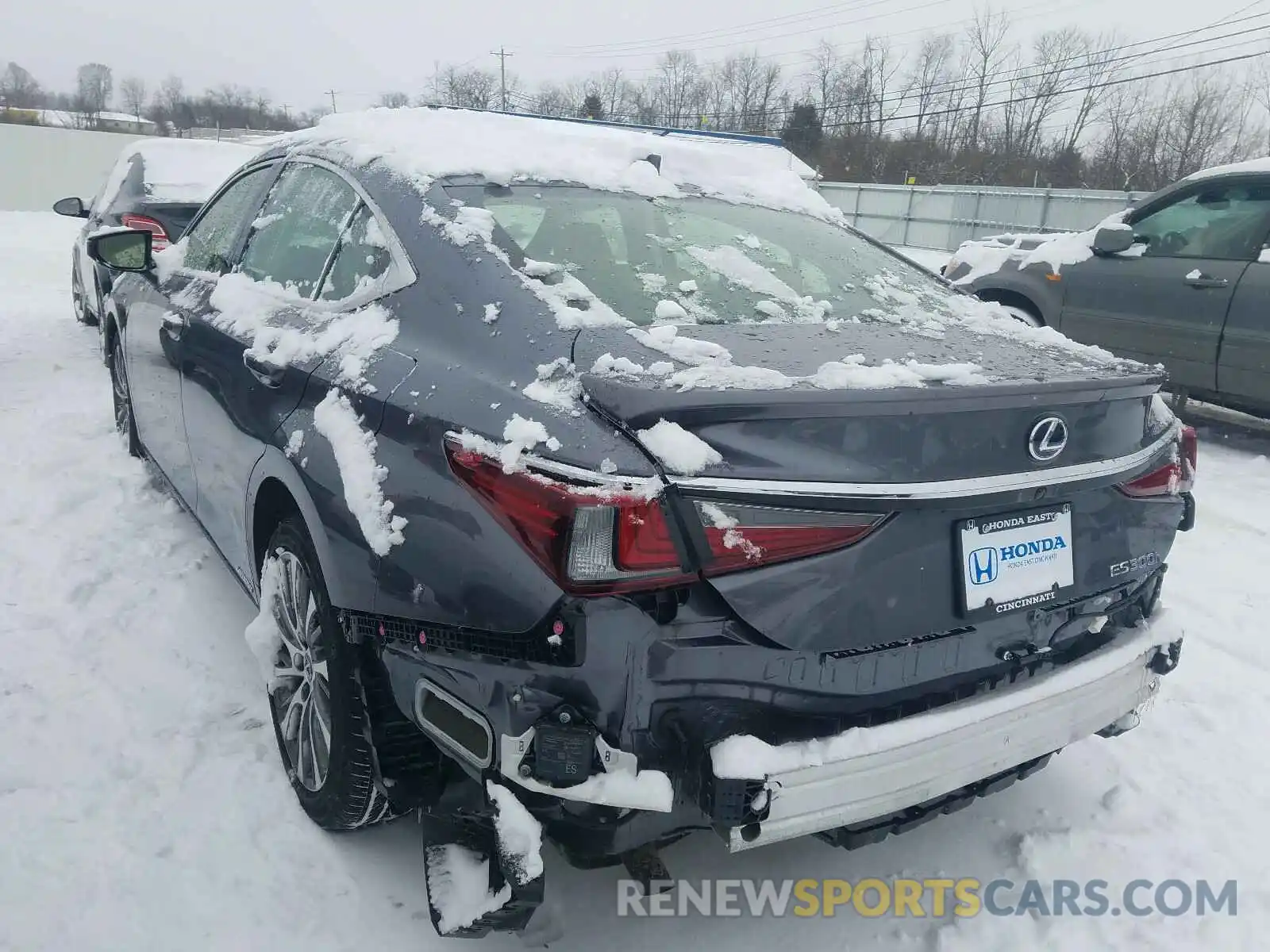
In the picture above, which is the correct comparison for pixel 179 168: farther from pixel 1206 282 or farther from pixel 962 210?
pixel 962 210

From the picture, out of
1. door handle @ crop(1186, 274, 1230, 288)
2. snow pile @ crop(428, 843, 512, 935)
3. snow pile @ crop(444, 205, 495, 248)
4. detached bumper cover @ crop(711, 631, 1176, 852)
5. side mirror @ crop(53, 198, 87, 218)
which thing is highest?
snow pile @ crop(444, 205, 495, 248)

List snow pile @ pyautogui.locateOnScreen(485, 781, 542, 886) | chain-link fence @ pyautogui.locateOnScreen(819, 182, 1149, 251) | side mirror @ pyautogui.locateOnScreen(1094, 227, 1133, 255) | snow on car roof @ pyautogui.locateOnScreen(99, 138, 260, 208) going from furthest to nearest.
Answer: chain-link fence @ pyautogui.locateOnScreen(819, 182, 1149, 251) → snow on car roof @ pyautogui.locateOnScreen(99, 138, 260, 208) → side mirror @ pyautogui.locateOnScreen(1094, 227, 1133, 255) → snow pile @ pyautogui.locateOnScreen(485, 781, 542, 886)

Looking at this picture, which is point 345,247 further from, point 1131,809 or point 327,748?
point 1131,809

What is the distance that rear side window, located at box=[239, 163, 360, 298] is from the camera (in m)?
2.56

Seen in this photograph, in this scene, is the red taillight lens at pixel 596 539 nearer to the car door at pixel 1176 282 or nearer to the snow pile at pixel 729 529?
the snow pile at pixel 729 529

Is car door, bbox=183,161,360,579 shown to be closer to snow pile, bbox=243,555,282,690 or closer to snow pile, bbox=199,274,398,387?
snow pile, bbox=199,274,398,387

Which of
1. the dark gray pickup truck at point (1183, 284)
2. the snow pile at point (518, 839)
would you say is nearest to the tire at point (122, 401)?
the snow pile at point (518, 839)

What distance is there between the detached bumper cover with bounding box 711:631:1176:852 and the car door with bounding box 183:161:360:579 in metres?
1.45

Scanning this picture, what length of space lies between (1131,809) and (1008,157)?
48.7 m

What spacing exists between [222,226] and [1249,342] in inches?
221

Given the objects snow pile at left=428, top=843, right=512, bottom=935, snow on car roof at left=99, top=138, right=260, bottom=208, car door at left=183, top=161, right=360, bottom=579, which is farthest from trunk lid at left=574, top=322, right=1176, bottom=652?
snow on car roof at left=99, top=138, right=260, bottom=208

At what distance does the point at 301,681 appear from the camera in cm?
237

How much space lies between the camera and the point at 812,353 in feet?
6.23

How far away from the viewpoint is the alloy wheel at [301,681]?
221 centimetres
